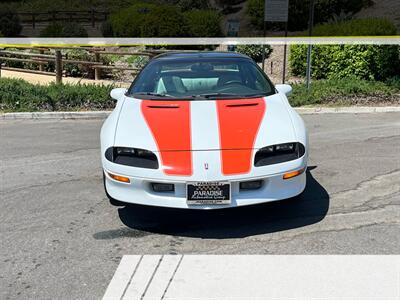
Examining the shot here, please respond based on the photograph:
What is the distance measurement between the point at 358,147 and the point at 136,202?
4.21 meters

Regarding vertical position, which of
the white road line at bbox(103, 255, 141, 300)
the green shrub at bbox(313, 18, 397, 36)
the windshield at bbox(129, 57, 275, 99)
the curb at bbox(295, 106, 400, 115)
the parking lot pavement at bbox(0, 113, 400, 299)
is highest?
the windshield at bbox(129, 57, 275, 99)

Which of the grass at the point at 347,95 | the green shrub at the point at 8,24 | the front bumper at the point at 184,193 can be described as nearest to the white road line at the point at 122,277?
the front bumper at the point at 184,193

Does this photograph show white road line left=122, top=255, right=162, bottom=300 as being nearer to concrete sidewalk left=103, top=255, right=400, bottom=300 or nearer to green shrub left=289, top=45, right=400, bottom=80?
concrete sidewalk left=103, top=255, right=400, bottom=300

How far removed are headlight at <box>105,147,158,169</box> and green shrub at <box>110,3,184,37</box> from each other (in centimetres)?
1690

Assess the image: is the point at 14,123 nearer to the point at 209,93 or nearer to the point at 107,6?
the point at 209,93

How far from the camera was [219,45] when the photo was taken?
20.0 meters

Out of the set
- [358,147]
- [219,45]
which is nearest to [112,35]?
[219,45]

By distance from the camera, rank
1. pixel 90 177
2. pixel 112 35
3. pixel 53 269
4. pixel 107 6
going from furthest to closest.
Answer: pixel 107 6 → pixel 112 35 → pixel 90 177 → pixel 53 269

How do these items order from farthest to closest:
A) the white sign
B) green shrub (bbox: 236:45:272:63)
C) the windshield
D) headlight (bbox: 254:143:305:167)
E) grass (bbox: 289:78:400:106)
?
green shrub (bbox: 236:45:272:63) < the white sign < grass (bbox: 289:78:400:106) < the windshield < headlight (bbox: 254:143:305:167)

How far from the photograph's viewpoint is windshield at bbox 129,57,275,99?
526cm

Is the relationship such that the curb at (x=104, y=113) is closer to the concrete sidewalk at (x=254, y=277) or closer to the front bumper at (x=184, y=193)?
the front bumper at (x=184, y=193)

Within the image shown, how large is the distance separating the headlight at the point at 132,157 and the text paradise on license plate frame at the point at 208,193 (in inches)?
14.0

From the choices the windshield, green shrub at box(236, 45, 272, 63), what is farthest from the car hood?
green shrub at box(236, 45, 272, 63)

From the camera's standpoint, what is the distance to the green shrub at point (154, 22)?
20.7 metres
